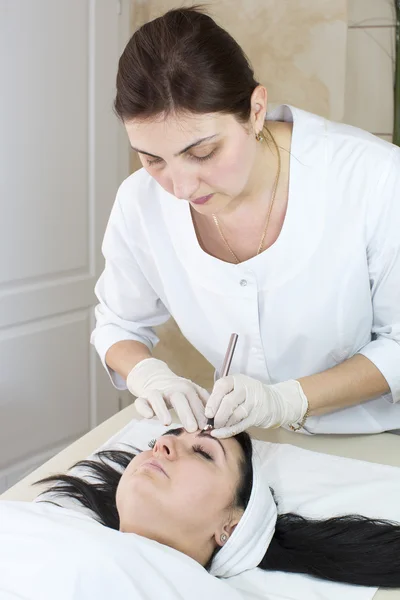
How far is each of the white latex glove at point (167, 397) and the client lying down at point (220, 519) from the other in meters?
0.07

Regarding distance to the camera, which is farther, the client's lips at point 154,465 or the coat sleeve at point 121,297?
the coat sleeve at point 121,297

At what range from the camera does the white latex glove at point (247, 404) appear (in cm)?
134

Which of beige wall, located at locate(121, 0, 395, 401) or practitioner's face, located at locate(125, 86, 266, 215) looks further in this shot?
beige wall, located at locate(121, 0, 395, 401)

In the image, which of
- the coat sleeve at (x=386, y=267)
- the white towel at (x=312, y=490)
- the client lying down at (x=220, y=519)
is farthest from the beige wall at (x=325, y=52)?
the client lying down at (x=220, y=519)

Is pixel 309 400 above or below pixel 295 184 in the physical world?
below

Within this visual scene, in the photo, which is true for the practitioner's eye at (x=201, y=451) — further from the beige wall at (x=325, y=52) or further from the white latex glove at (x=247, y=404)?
the beige wall at (x=325, y=52)

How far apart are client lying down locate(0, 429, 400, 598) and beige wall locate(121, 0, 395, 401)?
64.6 inches

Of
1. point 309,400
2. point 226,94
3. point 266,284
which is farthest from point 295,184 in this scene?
point 309,400

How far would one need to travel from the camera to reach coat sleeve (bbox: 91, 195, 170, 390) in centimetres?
165

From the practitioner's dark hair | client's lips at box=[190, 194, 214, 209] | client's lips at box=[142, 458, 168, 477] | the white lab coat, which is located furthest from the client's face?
the practitioner's dark hair

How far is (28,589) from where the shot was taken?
1032 millimetres

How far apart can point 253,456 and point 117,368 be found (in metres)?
0.38

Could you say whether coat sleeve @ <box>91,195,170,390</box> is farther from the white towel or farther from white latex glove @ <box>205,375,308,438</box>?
white latex glove @ <box>205,375,308,438</box>

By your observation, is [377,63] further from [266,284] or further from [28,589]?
[28,589]
